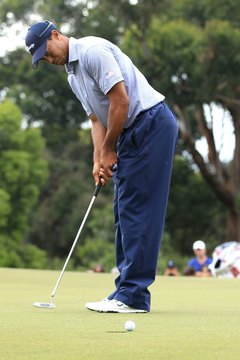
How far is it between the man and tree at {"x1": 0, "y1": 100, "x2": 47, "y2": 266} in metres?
33.5

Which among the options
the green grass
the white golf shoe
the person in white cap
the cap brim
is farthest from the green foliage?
the cap brim

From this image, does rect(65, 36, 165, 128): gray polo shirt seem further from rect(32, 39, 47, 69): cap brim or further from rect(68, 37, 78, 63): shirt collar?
rect(32, 39, 47, 69): cap brim

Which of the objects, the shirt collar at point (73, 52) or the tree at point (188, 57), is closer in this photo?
the shirt collar at point (73, 52)

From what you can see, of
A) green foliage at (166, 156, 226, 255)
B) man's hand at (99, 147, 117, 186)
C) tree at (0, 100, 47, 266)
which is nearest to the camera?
man's hand at (99, 147, 117, 186)

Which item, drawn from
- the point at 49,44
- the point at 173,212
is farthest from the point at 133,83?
the point at 173,212

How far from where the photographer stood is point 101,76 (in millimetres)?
6656

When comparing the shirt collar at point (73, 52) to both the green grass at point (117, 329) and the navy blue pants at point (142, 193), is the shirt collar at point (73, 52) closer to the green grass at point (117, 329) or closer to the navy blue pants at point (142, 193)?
the navy blue pants at point (142, 193)

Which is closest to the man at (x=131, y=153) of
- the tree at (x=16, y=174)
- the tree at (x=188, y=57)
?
the tree at (x=188, y=57)

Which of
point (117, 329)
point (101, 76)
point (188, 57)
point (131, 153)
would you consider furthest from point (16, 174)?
point (117, 329)

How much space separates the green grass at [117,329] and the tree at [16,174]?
105 feet

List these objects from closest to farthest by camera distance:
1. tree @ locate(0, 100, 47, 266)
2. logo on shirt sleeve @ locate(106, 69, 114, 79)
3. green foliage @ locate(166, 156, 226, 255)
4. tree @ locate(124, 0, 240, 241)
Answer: logo on shirt sleeve @ locate(106, 69, 114, 79) → tree @ locate(124, 0, 240, 241) → tree @ locate(0, 100, 47, 266) → green foliage @ locate(166, 156, 226, 255)

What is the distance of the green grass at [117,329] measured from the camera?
4488mm

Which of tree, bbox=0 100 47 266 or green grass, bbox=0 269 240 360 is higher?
tree, bbox=0 100 47 266

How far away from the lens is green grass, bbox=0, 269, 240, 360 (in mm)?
4488
